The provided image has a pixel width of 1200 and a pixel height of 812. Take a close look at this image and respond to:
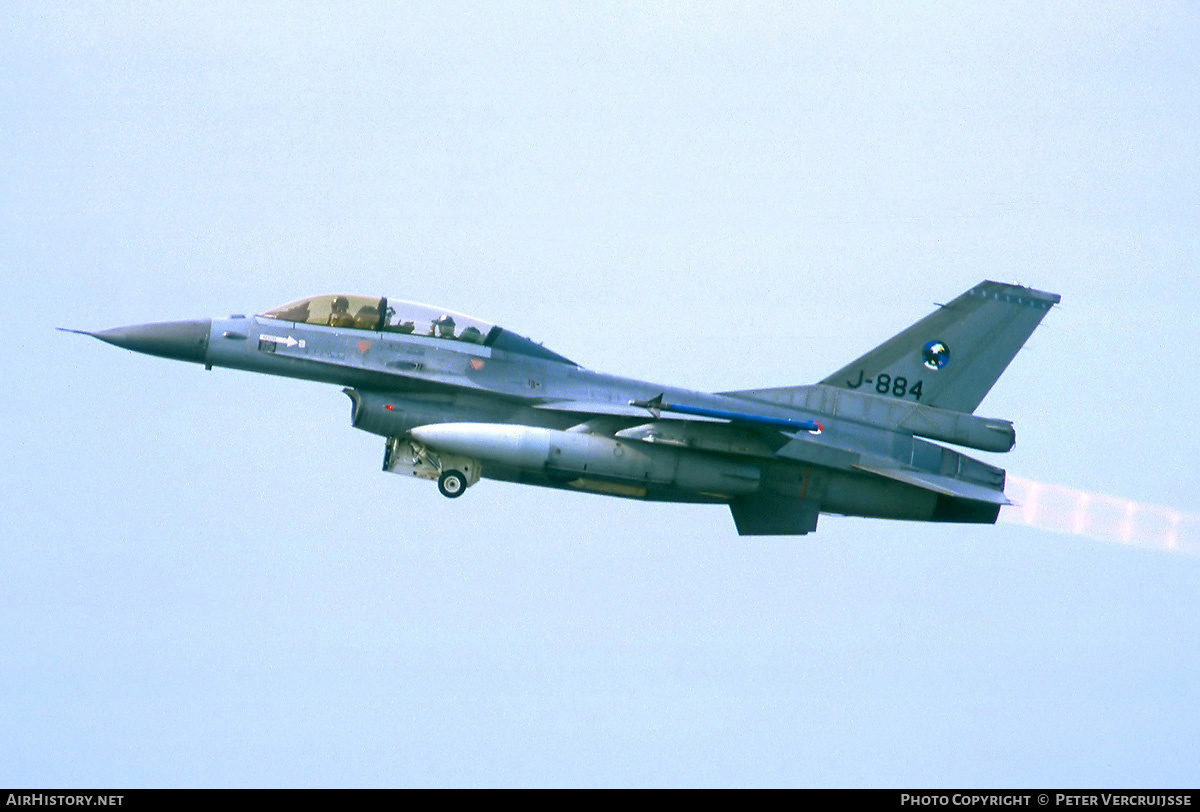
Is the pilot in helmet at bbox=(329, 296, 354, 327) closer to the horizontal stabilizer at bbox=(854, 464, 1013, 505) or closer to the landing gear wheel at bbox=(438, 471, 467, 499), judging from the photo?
the landing gear wheel at bbox=(438, 471, 467, 499)

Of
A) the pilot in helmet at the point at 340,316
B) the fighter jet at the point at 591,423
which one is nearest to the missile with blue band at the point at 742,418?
the fighter jet at the point at 591,423

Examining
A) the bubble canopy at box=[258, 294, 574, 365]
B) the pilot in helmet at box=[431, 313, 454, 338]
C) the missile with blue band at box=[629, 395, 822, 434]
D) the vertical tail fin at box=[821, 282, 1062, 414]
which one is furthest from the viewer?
the vertical tail fin at box=[821, 282, 1062, 414]

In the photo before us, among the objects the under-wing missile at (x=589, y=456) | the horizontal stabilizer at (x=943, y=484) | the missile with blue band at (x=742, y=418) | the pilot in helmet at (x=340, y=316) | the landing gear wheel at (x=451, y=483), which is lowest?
the landing gear wheel at (x=451, y=483)

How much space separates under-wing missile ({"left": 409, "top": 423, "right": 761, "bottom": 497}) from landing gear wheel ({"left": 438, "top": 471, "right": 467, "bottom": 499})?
68 centimetres

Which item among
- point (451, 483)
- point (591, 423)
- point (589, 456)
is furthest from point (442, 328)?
point (589, 456)

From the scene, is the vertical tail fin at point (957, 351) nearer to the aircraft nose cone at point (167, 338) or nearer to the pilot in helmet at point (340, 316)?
the pilot in helmet at point (340, 316)

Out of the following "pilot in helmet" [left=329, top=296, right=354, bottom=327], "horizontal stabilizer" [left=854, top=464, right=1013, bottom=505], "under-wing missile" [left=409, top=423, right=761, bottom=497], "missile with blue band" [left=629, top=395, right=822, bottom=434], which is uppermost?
"pilot in helmet" [left=329, top=296, right=354, bottom=327]

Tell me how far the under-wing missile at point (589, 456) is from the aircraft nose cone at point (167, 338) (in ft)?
9.61

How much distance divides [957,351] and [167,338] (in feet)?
34.3

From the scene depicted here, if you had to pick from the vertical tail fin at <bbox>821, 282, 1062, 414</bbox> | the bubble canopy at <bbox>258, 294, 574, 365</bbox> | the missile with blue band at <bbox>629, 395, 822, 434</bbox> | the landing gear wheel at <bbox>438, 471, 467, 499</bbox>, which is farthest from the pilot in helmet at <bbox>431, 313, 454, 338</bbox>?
the vertical tail fin at <bbox>821, 282, 1062, 414</bbox>

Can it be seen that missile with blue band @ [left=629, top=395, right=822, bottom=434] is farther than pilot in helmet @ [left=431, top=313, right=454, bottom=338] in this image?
No

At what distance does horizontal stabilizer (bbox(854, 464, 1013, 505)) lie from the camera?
928 inches

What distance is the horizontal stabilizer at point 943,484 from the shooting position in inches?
928
